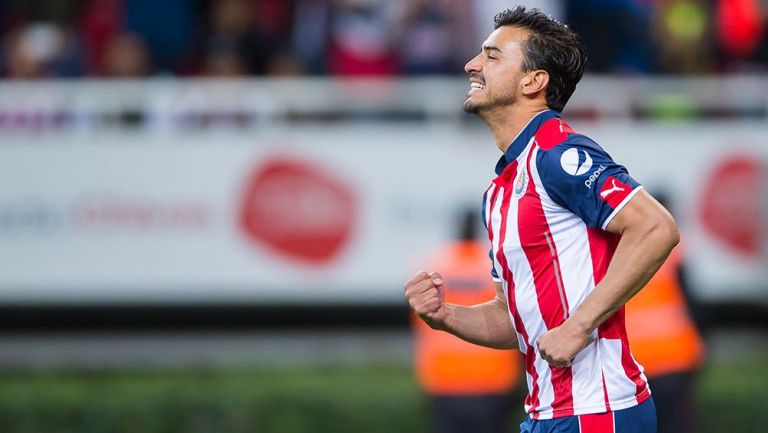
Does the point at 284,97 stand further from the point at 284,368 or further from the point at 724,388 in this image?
the point at 724,388

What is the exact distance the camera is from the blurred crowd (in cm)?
1316

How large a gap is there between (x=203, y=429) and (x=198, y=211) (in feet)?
10.5

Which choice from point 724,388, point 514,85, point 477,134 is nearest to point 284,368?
point 477,134

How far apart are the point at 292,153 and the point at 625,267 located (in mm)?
8857

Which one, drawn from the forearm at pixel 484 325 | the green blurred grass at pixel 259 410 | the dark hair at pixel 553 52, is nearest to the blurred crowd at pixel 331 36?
the green blurred grass at pixel 259 410

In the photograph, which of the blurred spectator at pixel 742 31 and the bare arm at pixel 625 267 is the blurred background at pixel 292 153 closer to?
the blurred spectator at pixel 742 31

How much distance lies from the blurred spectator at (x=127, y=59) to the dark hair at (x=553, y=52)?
864cm

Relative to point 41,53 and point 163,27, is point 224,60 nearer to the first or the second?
point 163,27

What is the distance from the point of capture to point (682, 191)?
525 inches

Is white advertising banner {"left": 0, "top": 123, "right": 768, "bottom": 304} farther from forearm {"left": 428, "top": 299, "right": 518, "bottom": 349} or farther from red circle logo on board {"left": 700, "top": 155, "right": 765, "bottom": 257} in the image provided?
forearm {"left": 428, "top": 299, "right": 518, "bottom": 349}

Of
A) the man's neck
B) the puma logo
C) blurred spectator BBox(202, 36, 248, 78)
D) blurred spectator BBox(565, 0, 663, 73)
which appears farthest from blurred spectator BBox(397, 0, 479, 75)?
the puma logo

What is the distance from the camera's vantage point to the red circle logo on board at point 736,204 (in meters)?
13.3

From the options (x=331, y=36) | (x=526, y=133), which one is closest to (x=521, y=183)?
(x=526, y=133)

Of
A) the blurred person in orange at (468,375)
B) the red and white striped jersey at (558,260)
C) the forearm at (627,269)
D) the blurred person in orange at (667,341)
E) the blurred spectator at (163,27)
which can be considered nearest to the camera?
the forearm at (627,269)
